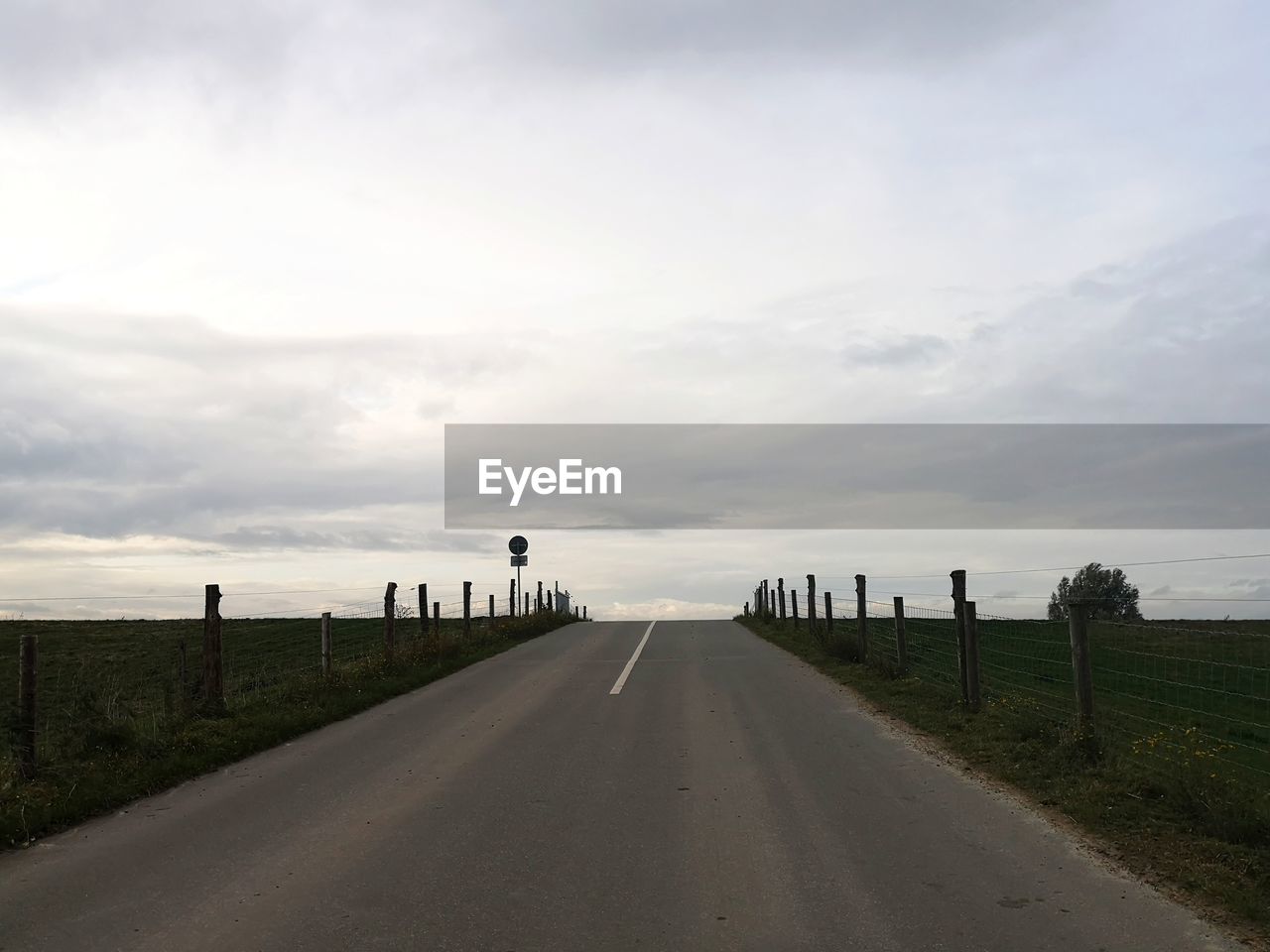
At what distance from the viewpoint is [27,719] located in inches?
370

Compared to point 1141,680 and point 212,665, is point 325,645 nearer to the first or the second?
point 212,665

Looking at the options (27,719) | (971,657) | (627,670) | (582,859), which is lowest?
(582,859)

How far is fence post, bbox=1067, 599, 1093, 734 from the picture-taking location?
374 inches

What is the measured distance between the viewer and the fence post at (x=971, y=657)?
12.5 metres

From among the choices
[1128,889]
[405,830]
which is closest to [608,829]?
[405,830]

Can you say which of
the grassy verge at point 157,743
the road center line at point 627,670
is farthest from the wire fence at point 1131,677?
the grassy verge at point 157,743

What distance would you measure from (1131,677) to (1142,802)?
12.5 meters

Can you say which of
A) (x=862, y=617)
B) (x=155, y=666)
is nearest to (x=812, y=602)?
(x=862, y=617)

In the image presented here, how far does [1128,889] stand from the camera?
19.2 feet

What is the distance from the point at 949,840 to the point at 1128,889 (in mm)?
1267

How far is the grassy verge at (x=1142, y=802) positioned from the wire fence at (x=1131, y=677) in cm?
17

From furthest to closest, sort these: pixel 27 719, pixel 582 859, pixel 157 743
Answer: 1. pixel 157 743
2. pixel 27 719
3. pixel 582 859

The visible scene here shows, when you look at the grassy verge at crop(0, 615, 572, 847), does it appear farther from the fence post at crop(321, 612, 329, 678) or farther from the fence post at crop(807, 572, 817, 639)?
the fence post at crop(807, 572, 817, 639)

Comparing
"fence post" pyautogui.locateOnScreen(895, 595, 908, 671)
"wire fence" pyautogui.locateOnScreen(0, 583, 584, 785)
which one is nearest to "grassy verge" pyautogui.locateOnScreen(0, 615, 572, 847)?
"wire fence" pyautogui.locateOnScreen(0, 583, 584, 785)
